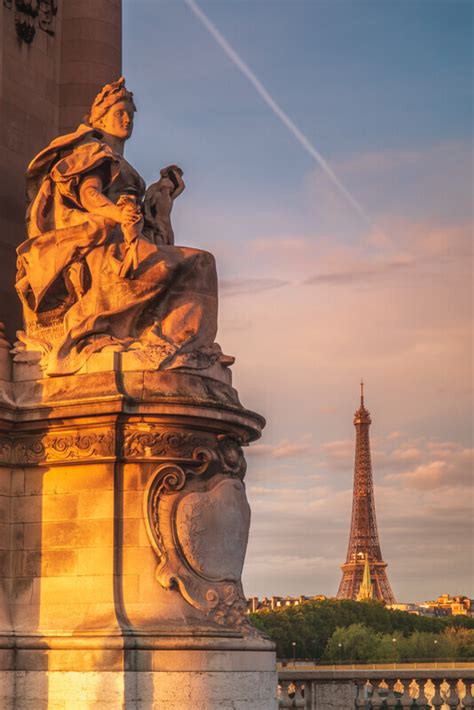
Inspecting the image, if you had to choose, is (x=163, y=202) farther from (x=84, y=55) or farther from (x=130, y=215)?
(x=84, y=55)

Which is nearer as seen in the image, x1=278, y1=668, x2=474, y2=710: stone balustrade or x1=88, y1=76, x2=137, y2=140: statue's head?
x1=88, y1=76, x2=137, y2=140: statue's head

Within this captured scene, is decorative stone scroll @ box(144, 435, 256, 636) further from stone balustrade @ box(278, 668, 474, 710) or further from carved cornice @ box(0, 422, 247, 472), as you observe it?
stone balustrade @ box(278, 668, 474, 710)

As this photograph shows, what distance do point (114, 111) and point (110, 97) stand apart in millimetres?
225

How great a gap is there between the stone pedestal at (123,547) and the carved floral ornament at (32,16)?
667cm

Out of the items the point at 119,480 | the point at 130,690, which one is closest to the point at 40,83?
the point at 119,480

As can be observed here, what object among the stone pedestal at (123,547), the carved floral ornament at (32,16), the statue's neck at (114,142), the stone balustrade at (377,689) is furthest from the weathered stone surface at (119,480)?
the stone balustrade at (377,689)

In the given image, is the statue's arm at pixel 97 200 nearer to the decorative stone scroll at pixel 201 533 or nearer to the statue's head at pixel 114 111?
the statue's head at pixel 114 111

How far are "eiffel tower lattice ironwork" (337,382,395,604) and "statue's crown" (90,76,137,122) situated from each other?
11412 centimetres

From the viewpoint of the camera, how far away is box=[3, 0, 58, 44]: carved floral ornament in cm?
2316

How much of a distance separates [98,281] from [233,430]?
2.82 meters

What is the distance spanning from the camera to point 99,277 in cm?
1991

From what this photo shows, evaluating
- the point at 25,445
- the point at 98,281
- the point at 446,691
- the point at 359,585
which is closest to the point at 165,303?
the point at 98,281

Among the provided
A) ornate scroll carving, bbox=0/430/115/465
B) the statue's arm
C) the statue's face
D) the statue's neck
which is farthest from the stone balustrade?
the statue's face

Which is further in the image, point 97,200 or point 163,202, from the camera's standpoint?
point 163,202
